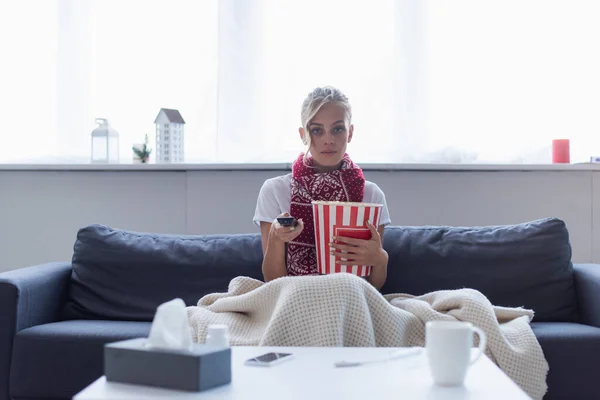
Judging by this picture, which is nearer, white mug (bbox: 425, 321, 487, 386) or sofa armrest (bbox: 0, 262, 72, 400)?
white mug (bbox: 425, 321, 487, 386)

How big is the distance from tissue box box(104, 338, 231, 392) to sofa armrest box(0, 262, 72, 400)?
3.40 ft

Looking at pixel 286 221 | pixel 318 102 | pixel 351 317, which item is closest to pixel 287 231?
pixel 286 221

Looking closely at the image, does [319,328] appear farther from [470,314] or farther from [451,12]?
[451,12]

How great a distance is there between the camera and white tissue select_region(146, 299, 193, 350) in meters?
1.11

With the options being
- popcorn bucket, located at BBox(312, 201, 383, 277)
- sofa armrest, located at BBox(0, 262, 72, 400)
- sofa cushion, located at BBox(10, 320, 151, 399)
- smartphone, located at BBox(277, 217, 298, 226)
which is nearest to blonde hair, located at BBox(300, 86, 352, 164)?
popcorn bucket, located at BBox(312, 201, 383, 277)

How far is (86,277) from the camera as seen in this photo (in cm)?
238

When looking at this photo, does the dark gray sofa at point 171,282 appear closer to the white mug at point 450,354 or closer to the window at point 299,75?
the window at point 299,75

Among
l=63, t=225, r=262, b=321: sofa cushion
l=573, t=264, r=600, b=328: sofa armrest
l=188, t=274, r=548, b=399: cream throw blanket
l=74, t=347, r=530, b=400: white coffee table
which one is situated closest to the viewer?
l=74, t=347, r=530, b=400: white coffee table

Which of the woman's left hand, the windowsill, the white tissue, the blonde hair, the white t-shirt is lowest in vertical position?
the white tissue

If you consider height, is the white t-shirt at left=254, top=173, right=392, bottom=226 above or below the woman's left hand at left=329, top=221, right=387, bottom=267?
above

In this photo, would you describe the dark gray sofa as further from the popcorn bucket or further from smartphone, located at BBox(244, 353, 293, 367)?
smartphone, located at BBox(244, 353, 293, 367)

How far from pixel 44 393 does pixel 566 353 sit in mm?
1457

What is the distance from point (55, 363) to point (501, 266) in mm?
1401

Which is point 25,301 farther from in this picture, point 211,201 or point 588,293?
point 588,293
